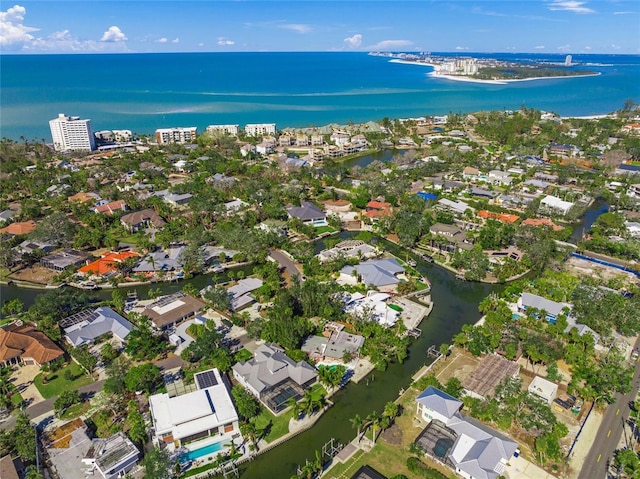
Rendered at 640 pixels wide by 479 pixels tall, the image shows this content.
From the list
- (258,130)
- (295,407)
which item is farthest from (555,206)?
(258,130)

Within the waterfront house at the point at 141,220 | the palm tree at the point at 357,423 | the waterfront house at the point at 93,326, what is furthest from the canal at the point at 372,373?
the waterfront house at the point at 141,220

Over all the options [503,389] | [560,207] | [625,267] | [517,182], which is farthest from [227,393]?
[517,182]

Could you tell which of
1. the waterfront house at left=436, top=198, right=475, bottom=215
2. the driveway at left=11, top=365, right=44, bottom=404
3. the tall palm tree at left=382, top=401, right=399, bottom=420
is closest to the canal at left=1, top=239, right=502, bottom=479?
the tall palm tree at left=382, top=401, right=399, bottom=420

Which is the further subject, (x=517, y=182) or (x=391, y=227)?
(x=517, y=182)

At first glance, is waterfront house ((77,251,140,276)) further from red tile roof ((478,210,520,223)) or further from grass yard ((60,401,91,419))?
red tile roof ((478,210,520,223))

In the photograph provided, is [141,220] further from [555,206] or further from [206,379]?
[555,206]

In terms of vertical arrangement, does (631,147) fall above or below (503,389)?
above

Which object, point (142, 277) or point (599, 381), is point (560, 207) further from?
point (142, 277)
